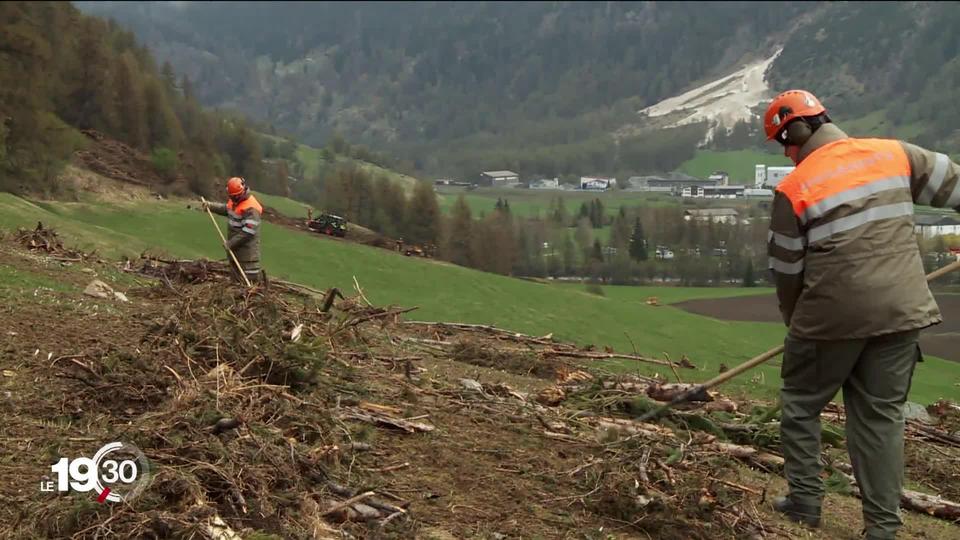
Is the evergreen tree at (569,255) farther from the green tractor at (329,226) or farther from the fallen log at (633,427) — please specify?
the fallen log at (633,427)

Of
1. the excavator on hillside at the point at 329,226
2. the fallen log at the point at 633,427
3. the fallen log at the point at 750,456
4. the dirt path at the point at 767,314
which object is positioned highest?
the fallen log at the point at 633,427

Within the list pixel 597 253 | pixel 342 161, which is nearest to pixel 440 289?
pixel 597 253

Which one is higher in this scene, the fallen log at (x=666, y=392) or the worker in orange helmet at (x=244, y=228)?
the worker in orange helmet at (x=244, y=228)

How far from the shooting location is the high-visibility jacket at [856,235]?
4402mm

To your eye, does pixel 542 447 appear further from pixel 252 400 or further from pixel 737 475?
pixel 252 400

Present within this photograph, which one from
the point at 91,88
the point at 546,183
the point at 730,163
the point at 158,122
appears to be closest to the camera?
the point at 91,88

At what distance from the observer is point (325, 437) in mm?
4961

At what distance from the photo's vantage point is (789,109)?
15.8ft

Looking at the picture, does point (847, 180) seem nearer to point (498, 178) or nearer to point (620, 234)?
point (620, 234)

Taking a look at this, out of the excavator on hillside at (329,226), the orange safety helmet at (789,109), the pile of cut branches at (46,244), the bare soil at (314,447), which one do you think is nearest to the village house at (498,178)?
the excavator on hillside at (329,226)

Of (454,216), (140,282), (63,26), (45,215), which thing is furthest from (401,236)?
(140,282)

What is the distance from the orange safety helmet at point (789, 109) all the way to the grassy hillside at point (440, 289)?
10.5 meters

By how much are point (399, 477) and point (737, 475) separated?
85.9 inches

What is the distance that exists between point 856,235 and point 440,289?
20.7 metres
